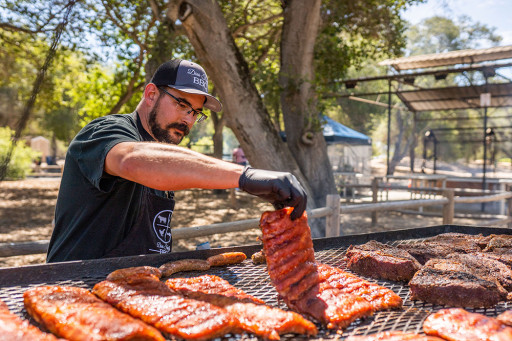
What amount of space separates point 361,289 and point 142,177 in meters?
1.36

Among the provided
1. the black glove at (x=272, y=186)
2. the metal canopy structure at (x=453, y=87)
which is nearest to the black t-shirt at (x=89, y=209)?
the black glove at (x=272, y=186)

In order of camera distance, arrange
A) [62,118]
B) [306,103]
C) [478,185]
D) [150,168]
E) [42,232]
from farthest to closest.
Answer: [62,118] < [478,185] < [42,232] < [306,103] < [150,168]

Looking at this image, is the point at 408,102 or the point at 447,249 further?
the point at 408,102

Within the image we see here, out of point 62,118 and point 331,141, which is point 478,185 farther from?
point 62,118

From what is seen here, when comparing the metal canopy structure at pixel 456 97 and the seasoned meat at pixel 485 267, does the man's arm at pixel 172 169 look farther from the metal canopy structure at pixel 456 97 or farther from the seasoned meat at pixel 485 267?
the metal canopy structure at pixel 456 97

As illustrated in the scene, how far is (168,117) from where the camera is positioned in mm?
2924

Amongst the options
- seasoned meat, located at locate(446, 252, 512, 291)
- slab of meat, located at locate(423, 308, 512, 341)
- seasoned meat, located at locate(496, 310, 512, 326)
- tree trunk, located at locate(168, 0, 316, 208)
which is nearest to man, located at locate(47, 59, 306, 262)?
slab of meat, located at locate(423, 308, 512, 341)

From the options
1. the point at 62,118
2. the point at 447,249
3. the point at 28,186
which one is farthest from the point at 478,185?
the point at 62,118

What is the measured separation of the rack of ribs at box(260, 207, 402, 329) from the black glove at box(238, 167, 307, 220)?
0.73ft

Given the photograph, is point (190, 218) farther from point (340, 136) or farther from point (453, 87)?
point (453, 87)

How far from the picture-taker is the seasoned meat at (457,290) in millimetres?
2219

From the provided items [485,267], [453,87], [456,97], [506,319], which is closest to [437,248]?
[485,267]

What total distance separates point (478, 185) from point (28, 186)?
22005 mm

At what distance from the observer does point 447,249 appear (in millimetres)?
3221
